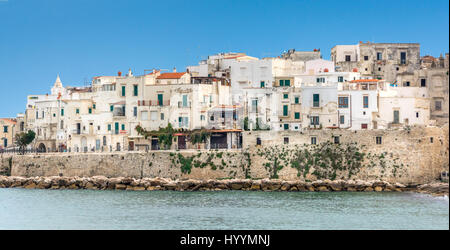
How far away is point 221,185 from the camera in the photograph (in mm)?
51094

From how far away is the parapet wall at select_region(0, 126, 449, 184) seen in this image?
49.8 meters

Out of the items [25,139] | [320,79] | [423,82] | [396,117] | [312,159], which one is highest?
[320,79]

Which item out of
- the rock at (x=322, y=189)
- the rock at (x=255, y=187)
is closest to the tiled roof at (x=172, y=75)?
the rock at (x=255, y=187)

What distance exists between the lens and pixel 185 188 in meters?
51.3

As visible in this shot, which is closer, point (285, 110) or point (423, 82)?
point (285, 110)

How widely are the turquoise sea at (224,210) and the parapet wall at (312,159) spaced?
3283 mm

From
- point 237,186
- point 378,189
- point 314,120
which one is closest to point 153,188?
point 237,186

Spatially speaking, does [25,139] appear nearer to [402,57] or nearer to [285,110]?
[285,110]

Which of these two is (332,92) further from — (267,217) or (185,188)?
(267,217)

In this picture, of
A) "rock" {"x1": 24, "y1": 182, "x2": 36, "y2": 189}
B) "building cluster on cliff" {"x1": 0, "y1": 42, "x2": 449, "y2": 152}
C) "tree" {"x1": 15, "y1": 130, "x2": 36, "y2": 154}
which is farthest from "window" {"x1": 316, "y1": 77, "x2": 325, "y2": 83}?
"tree" {"x1": 15, "y1": 130, "x2": 36, "y2": 154}

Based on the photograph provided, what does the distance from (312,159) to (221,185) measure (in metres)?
6.20

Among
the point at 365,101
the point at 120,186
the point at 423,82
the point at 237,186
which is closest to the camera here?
the point at 237,186

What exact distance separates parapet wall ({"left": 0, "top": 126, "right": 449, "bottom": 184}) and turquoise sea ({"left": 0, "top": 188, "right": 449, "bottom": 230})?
3.28m
